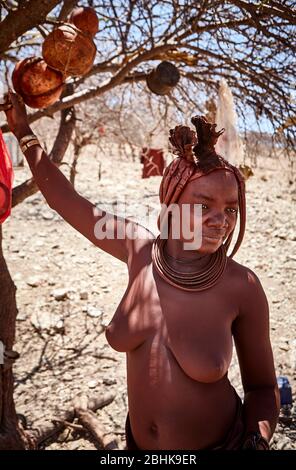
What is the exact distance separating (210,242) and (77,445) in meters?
2.91

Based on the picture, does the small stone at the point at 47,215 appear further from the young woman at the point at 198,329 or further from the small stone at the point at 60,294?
the young woman at the point at 198,329

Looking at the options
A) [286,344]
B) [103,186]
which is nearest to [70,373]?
[286,344]

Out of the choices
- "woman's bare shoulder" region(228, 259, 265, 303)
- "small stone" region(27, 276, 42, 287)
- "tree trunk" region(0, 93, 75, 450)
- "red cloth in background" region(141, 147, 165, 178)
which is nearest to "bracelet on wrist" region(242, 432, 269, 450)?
A: "woman's bare shoulder" region(228, 259, 265, 303)

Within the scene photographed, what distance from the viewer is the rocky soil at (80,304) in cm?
423

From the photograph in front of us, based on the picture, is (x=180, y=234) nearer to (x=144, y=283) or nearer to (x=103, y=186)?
(x=144, y=283)

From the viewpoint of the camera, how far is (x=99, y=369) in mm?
4762

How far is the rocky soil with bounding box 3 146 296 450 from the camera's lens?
423cm

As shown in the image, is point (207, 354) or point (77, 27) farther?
point (77, 27)

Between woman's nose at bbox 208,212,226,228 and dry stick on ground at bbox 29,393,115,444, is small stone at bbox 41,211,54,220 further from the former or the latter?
woman's nose at bbox 208,212,226,228

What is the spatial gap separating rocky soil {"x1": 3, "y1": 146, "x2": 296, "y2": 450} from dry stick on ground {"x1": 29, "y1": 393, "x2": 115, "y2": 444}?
0.19 ft

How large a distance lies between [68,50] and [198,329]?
1.30 meters

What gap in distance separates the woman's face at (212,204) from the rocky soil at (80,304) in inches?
94.8

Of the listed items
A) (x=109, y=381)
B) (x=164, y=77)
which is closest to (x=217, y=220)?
(x=164, y=77)

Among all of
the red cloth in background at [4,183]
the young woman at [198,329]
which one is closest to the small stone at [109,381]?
the young woman at [198,329]
